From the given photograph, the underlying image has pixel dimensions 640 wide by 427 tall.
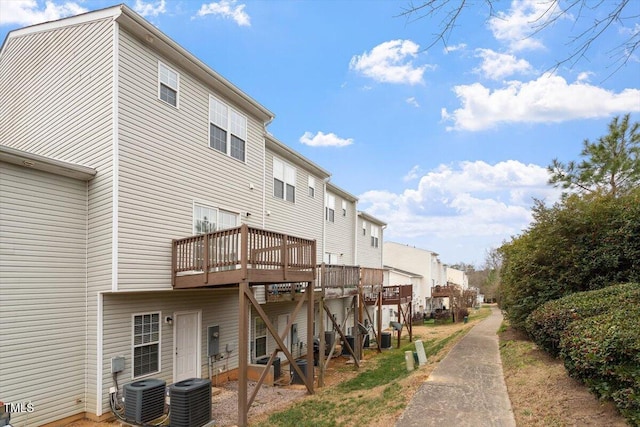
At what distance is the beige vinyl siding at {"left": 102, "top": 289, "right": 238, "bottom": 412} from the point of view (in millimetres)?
8125

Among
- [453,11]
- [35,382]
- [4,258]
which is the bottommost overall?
[35,382]

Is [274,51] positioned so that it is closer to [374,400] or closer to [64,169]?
[64,169]

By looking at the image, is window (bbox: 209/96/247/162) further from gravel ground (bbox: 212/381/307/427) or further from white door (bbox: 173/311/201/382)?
gravel ground (bbox: 212/381/307/427)

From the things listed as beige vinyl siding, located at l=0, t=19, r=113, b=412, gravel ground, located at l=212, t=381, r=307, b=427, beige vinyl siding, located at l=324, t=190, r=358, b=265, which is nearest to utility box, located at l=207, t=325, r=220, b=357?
gravel ground, located at l=212, t=381, r=307, b=427

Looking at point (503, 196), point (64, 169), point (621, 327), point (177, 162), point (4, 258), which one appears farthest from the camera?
point (503, 196)

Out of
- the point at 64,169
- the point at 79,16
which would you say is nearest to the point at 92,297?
the point at 64,169

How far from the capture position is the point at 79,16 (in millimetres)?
8688

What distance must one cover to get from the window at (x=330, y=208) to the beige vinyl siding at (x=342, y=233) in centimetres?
19

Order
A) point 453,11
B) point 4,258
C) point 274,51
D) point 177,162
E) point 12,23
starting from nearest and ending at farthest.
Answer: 1. point 453,11
2. point 4,258
3. point 177,162
4. point 12,23
5. point 274,51

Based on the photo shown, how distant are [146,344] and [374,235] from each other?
1850 centimetres

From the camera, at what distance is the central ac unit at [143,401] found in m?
7.50

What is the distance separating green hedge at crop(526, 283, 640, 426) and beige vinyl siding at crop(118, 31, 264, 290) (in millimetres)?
7950

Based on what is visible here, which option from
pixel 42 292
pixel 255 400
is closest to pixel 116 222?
pixel 42 292

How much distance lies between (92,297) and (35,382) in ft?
5.61
